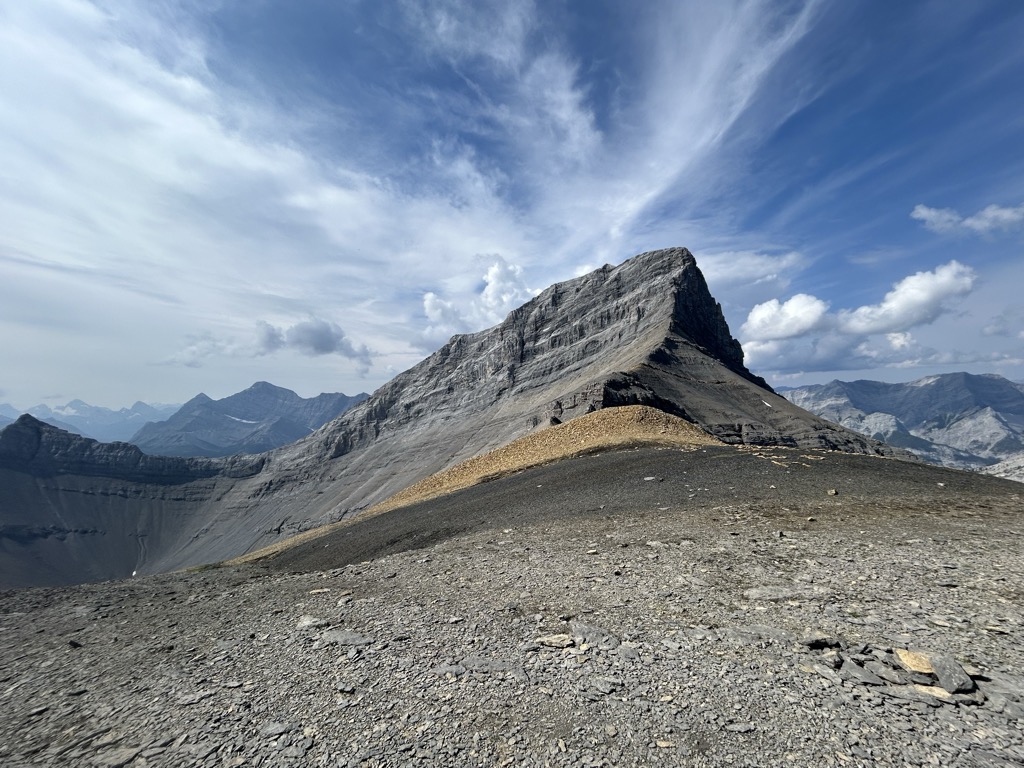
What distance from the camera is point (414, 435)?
496 ft

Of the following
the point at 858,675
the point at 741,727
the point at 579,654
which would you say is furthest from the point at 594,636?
the point at 858,675

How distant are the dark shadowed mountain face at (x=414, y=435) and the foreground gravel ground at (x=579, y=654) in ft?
206

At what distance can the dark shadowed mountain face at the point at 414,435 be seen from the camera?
298 feet

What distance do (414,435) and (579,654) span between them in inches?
5871

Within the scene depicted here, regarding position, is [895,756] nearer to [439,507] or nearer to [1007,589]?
[1007,589]

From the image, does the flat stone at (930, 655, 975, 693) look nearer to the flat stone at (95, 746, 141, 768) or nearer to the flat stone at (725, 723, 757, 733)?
the flat stone at (725, 723, 757, 733)

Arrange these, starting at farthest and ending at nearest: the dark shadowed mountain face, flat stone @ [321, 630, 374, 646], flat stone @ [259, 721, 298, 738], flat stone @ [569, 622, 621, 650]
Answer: the dark shadowed mountain face → flat stone @ [321, 630, 374, 646] → flat stone @ [569, 622, 621, 650] → flat stone @ [259, 721, 298, 738]

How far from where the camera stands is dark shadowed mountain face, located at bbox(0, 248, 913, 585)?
90.7 m

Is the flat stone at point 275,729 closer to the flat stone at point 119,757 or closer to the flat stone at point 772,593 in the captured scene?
the flat stone at point 119,757

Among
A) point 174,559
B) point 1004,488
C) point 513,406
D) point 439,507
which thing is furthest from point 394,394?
point 1004,488

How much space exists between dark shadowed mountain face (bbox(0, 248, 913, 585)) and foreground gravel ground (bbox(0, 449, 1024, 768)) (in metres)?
62.7

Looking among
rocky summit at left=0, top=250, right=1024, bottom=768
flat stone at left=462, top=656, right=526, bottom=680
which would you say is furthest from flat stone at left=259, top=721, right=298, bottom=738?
flat stone at left=462, top=656, right=526, bottom=680

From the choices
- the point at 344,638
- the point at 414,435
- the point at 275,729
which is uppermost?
the point at 414,435

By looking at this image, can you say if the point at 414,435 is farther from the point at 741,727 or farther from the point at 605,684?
the point at 741,727
